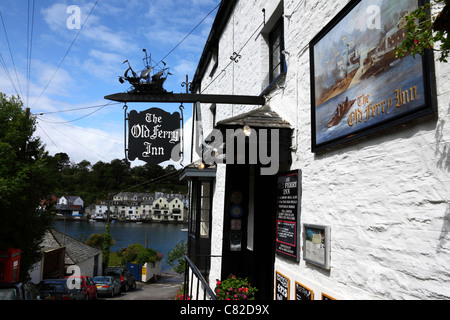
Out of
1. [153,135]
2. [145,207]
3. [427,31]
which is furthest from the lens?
[145,207]

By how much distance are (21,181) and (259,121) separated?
10302 mm

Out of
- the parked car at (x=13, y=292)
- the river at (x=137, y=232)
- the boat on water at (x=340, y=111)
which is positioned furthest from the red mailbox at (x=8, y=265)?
the river at (x=137, y=232)

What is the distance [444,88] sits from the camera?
2656 millimetres

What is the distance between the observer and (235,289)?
6.38m

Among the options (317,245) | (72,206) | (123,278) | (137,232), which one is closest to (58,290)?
(123,278)

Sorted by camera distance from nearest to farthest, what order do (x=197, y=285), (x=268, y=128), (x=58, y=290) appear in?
(x=268, y=128) < (x=197, y=285) < (x=58, y=290)

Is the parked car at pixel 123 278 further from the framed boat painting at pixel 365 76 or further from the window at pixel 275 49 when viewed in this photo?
the framed boat painting at pixel 365 76

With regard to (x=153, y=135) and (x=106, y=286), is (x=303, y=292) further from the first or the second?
(x=106, y=286)

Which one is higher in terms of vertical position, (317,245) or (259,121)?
(259,121)

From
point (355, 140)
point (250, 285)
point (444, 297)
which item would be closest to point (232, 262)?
point (250, 285)

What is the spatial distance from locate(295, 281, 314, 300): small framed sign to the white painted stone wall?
0.09m

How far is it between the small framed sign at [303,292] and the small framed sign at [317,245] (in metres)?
0.37

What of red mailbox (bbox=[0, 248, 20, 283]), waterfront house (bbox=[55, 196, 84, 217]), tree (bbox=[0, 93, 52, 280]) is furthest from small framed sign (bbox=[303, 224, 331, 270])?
waterfront house (bbox=[55, 196, 84, 217])

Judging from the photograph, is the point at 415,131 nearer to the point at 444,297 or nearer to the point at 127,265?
the point at 444,297
